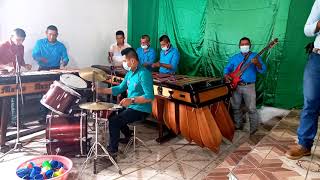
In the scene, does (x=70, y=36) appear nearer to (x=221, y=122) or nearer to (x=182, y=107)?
(x=182, y=107)

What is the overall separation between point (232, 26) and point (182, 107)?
6.65 ft

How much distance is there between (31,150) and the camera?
10.8 ft

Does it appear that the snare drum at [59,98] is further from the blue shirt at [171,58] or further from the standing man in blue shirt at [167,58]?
the blue shirt at [171,58]

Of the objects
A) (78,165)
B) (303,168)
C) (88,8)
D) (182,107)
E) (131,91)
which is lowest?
(78,165)

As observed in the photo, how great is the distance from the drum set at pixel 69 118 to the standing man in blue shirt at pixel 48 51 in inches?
71.3

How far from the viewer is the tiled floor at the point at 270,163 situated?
7.29ft

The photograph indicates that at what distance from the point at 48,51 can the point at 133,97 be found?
91.2 inches

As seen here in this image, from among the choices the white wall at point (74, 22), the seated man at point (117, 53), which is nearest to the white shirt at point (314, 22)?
the seated man at point (117, 53)

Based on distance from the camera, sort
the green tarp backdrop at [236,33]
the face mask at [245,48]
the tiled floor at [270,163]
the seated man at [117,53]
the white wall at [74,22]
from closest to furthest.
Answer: the tiled floor at [270,163]
the face mask at [245,48]
the green tarp backdrop at [236,33]
the white wall at [74,22]
the seated man at [117,53]

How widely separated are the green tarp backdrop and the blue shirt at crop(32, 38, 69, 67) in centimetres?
198

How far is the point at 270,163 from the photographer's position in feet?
8.00

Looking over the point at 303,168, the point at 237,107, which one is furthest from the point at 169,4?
the point at 303,168

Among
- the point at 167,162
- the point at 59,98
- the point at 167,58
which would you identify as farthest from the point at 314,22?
the point at 167,58

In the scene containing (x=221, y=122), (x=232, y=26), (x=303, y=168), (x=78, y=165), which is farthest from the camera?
(x=232, y=26)
